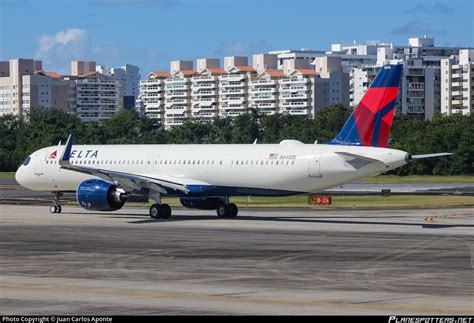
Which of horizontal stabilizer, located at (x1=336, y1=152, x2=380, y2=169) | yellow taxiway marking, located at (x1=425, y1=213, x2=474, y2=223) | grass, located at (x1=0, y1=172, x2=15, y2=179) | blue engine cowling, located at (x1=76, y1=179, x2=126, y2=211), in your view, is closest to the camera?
horizontal stabilizer, located at (x1=336, y1=152, x2=380, y2=169)

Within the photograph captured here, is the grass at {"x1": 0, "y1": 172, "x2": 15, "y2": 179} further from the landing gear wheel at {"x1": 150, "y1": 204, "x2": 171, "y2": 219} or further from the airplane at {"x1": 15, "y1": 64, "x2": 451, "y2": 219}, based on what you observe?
the landing gear wheel at {"x1": 150, "y1": 204, "x2": 171, "y2": 219}

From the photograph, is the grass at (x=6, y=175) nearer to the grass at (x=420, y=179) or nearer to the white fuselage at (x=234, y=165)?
the grass at (x=420, y=179)

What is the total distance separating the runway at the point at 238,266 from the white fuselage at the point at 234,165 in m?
2.12

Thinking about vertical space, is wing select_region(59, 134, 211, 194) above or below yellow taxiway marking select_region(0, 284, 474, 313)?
above

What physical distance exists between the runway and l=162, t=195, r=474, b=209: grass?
1429cm

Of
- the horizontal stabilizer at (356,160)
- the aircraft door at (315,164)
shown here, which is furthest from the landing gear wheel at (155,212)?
the horizontal stabilizer at (356,160)

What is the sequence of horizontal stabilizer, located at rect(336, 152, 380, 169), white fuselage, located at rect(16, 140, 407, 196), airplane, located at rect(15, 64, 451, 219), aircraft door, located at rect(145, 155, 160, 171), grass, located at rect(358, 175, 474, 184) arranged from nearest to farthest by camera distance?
horizontal stabilizer, located at rect(336, 152, 380, 169), airplane, located at rect(15, 64, 451, 219), white fuselage, located at rect(16, 140, 407, 196), aircraft door, located at rect(145, 155, 160, 171), grass, located at rect(358, 175, 474, 184)

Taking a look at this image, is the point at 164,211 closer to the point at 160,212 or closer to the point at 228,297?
the point at 160,212

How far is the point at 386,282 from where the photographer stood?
3041 cm

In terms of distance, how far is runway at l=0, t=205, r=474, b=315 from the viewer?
84.9 feet

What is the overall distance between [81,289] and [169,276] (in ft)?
12.7

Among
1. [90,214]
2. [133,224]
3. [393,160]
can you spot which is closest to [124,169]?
[90,214]

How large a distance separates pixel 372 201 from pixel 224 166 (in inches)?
889

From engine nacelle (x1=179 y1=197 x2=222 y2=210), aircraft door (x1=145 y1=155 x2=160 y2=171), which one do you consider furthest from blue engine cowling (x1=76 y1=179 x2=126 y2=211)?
aircraft door (x1=145 y1=155 x2=160 y2=171)
